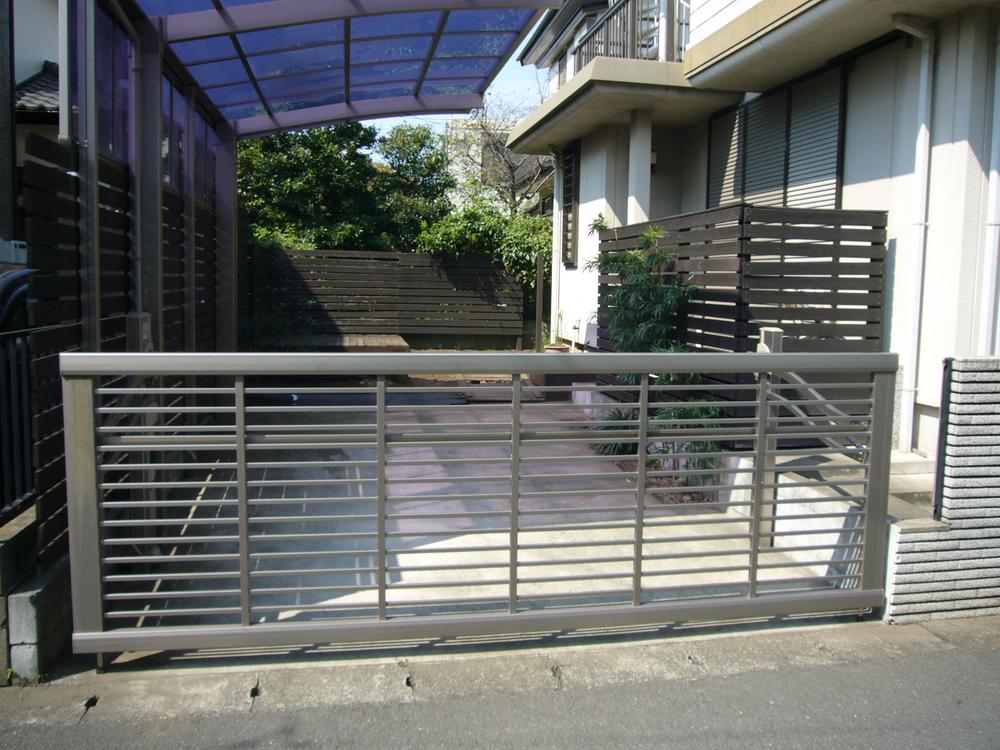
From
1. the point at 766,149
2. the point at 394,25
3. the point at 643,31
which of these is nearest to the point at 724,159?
the point at 766,149

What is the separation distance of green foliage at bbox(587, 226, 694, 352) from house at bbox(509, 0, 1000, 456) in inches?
66.9

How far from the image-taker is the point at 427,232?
46.7 feet

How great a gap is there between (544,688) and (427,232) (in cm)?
1179

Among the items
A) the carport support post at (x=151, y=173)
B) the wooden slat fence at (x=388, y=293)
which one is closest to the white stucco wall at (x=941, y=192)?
the carport support post at (x=151, y=173)

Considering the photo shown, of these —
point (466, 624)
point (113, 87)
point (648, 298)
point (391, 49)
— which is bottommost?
point (466, 624)

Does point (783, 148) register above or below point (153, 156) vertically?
above

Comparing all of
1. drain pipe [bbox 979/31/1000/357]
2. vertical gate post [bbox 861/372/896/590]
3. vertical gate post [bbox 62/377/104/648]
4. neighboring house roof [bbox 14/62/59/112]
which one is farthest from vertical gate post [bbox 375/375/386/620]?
neighboring house roof [bbox 14/62/59/112]

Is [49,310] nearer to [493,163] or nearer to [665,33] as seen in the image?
[665,33]

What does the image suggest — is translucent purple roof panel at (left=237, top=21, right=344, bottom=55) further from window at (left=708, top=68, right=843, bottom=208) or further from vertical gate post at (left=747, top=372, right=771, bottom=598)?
window at (left=708, top=68, right=843, bottom=208)

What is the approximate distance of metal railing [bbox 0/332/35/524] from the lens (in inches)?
133

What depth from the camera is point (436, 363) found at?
3.37m

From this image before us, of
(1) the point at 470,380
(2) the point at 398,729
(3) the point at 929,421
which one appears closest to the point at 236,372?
(2) the point at 398,729

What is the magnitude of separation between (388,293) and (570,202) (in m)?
3.71

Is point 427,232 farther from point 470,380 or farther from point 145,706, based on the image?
point 145,706
